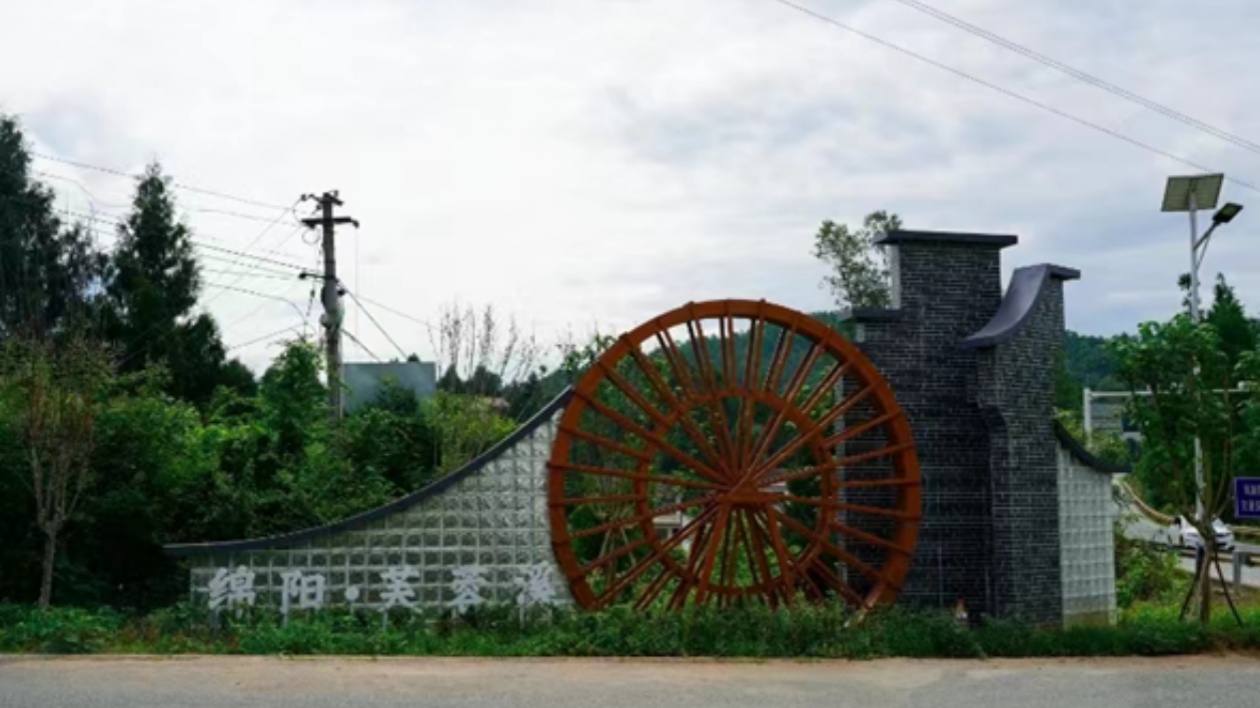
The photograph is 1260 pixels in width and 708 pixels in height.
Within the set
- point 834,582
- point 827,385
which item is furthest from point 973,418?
point 834,582

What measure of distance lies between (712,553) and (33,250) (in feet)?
79.8

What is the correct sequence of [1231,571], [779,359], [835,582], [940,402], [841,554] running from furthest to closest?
[1231,571]
[940,402]
[779,359]
[835,582]
[841,554]

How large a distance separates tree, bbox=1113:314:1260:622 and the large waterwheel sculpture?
2567mm

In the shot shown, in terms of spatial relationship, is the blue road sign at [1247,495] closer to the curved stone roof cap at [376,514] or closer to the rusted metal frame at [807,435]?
the rusted metal frame at [807,435]

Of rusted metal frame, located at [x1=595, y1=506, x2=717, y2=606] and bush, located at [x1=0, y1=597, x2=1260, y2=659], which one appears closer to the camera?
bush, located at [x1=0, y1=597, x2=1260, y2=659]

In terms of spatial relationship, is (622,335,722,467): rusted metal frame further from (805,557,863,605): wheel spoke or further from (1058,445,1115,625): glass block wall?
(1058,445,1115,625): glass block wall

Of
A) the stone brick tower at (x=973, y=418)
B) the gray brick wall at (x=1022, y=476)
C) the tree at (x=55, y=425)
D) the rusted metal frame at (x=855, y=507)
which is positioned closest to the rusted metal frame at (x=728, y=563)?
the rusted metal frame at (x=855, y=507)

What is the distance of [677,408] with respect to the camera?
13.9 meters

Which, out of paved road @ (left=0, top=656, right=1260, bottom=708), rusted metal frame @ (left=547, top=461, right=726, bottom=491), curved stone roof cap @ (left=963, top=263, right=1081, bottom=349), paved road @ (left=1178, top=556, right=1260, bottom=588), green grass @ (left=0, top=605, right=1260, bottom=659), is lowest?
paved road @ (left=1178, top=556, right=1260, bottom=588)

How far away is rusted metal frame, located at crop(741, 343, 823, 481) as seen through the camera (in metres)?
14.1

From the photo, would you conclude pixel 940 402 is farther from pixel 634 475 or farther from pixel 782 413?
pixel 634 475

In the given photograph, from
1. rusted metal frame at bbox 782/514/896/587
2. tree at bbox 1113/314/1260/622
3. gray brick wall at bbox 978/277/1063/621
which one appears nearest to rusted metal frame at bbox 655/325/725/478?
rusted metal frame at bbox 782/514/896/587

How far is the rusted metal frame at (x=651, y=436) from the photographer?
44.8 ft

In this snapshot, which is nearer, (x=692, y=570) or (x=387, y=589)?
(x=387, y=589)
